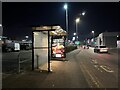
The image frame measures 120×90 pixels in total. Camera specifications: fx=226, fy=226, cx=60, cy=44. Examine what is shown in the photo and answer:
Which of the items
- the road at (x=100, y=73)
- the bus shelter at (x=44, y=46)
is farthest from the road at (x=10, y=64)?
the road at (x=100, y=73)

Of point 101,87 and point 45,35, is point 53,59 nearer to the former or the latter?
point 45,35

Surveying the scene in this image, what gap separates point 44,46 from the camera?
19.4 meters

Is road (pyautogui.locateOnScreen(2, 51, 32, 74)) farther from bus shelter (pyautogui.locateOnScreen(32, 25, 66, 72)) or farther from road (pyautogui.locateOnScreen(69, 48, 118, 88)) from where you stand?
road (pyautogui.locateOnScreen(69, 48, 118, 88))

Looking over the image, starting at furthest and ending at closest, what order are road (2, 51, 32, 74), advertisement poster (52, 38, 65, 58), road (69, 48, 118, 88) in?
advertisement poster (52, 38, 65, 58)
road (2, 51, 32, 74)
road (69, 48, 118, 88)

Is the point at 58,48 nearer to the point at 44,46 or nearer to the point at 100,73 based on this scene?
the point at 44,46

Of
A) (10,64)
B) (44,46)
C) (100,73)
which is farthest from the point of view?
(10,64)

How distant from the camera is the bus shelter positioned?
15.7 m

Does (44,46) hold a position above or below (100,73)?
above

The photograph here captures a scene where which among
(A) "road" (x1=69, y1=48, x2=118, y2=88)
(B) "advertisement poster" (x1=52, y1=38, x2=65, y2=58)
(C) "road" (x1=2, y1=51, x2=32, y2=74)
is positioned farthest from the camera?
(B) "advertisement poster" (x1=52, y1=38, x2=65, y2=58)

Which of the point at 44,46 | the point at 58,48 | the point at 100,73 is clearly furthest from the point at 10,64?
the point at 100,73

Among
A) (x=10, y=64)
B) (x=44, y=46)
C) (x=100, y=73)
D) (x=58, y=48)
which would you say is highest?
(x=44, y=46)

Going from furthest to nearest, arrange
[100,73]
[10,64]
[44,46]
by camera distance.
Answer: [10,64], [44,46], [100,73]

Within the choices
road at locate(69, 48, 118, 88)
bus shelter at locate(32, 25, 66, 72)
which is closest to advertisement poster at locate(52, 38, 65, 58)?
bus shelter at locate(32, 25, 66, 72)

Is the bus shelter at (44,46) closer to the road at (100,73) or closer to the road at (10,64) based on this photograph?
the road at (10,64)
